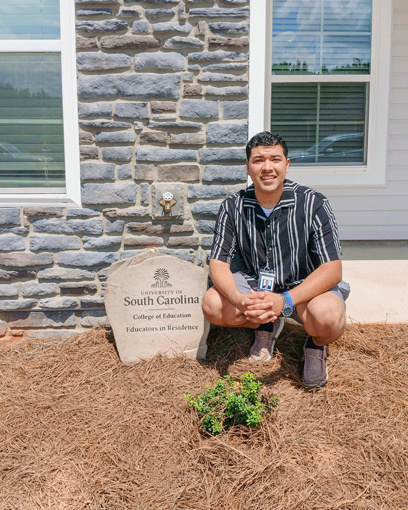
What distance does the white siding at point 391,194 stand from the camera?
485 cm

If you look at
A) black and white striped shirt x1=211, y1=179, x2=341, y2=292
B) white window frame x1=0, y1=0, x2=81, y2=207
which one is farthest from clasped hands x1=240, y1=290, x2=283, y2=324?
white window frame x1=0, y1=0, x2=81, y2=207

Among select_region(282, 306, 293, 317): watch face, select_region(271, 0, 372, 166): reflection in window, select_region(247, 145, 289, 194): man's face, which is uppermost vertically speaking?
select_region(271, 0, 372, 166): reflection in window

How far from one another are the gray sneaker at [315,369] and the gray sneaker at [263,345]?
28cm

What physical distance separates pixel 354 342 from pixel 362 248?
6.35ft

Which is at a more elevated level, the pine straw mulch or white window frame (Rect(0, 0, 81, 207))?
white window frame (Rect(0, 0, 81, 207))

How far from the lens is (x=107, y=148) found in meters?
3.28

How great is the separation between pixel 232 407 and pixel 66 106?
6.57 feet

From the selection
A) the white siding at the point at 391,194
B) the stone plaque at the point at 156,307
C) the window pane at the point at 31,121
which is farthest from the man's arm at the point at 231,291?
the white siding at the point at 391,194

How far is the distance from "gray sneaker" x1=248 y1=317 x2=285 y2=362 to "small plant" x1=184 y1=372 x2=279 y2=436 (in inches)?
21.7

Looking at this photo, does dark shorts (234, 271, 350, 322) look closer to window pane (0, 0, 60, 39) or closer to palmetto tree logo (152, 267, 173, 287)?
palmetto tree logo (152, 267, 173, 287)

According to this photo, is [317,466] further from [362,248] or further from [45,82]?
[362,248]

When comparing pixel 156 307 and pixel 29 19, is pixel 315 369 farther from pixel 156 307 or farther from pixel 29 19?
pixel 29 19

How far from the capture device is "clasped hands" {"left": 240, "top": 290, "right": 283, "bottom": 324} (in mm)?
2623

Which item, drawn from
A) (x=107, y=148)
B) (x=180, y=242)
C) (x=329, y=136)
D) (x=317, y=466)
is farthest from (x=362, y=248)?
(x=317, y=466)
